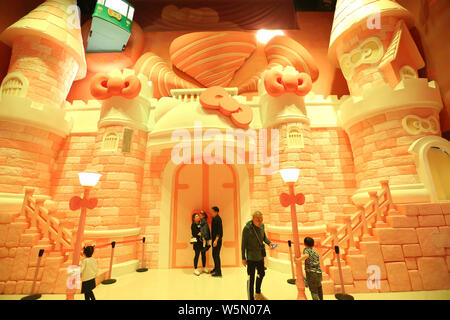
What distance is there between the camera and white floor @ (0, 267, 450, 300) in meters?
3.33

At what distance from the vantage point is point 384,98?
4.94 meters

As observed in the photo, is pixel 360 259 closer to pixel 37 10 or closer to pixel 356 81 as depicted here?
pixel 356 81

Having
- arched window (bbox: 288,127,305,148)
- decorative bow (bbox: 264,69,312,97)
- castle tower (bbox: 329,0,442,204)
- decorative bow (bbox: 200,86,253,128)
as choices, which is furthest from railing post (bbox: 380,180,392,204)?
decorative bow (bbox: 200,86,253,128)

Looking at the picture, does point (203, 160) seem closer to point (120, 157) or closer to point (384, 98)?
point (120, 157)

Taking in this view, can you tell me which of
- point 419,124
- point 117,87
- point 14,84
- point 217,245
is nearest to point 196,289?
point 217,245

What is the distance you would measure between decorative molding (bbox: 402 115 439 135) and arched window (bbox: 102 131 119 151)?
281 inches

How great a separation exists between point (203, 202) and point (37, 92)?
5423mm

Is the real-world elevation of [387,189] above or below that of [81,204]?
above

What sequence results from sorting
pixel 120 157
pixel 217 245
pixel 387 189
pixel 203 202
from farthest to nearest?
pixel 203 202, pixel 120 157, pixel 217 245, pixel 387 189

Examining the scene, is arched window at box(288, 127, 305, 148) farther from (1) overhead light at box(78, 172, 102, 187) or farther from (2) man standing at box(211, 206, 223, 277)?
(1) overhead light at box(78, 172, 102, 187)

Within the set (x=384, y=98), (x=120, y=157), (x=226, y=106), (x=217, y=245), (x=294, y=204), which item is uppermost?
(x=226, y=106)

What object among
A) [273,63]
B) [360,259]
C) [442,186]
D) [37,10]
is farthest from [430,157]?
[37,10]

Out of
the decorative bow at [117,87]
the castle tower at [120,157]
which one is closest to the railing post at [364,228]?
the castle tower at [120,157]

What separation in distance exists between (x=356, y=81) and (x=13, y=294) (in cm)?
906
